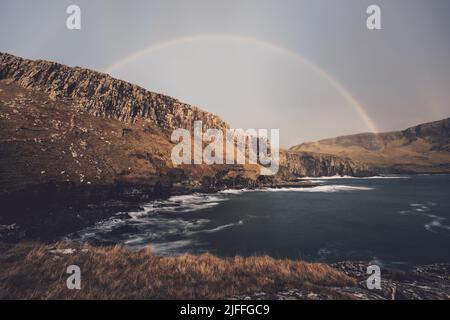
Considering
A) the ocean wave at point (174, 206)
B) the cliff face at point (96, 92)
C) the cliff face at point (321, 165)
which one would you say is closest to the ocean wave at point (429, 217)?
the ocean wave at point (174, 206)

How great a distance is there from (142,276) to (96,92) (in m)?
74.6

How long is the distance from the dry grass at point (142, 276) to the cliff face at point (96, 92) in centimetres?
6242

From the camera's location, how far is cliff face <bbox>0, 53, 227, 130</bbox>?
227ft

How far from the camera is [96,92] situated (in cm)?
7688

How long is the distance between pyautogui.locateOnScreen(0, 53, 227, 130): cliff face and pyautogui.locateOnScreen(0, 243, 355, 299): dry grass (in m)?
62.4

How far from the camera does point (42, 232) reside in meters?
27.4

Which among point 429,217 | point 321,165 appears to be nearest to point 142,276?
point 429,217

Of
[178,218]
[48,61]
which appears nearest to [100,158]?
[178,218]

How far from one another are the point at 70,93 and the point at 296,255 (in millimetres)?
71886

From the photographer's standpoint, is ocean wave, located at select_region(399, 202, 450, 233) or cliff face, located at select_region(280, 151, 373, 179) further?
cliff face, located at select_region(280, 151, 373, 179)

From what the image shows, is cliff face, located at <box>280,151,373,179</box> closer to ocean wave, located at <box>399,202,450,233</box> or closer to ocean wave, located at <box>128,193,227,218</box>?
ocean wave, located at <box>399,202,450,233</box>

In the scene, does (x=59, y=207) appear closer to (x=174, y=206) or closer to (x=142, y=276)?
(x=174, y=206)

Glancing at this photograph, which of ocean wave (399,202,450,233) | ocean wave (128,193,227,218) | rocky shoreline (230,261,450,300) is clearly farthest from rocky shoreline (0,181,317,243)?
ocean wave (399,202,450,233)
